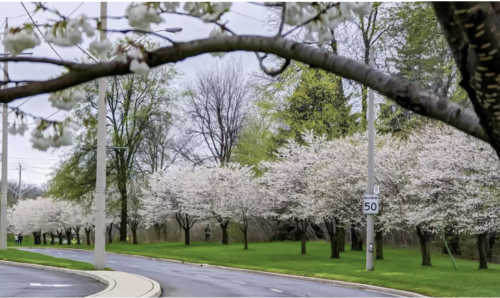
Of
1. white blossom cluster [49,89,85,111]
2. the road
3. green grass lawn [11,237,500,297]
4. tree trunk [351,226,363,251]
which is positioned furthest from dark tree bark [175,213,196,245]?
white blossom cluster [49,89,85,111]

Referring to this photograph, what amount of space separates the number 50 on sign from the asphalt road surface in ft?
29.9

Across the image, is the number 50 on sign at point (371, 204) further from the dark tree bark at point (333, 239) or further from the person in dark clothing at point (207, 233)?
the person in dark clothing at point (207, 233)

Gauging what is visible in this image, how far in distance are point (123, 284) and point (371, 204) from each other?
9055mm

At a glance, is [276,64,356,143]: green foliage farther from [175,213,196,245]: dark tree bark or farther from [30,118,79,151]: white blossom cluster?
[30,118,79,151]: white blossom cluster

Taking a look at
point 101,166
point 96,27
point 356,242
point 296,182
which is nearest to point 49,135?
point 96,27

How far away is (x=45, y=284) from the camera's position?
16.7 meters

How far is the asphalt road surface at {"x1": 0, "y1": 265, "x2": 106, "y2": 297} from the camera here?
567 inches

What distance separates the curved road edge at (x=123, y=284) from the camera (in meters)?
14.4

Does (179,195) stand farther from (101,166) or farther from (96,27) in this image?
(96,27)

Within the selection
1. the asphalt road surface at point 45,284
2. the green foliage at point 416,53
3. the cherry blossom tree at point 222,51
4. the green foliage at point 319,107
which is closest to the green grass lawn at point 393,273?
the asphalt road surface at point 45,284

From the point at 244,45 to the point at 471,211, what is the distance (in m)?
20.7

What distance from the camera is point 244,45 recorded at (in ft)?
10.5

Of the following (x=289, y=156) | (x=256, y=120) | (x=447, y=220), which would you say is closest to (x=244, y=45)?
(x=447, y=220)

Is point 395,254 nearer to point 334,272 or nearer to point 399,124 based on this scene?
point 399,124
